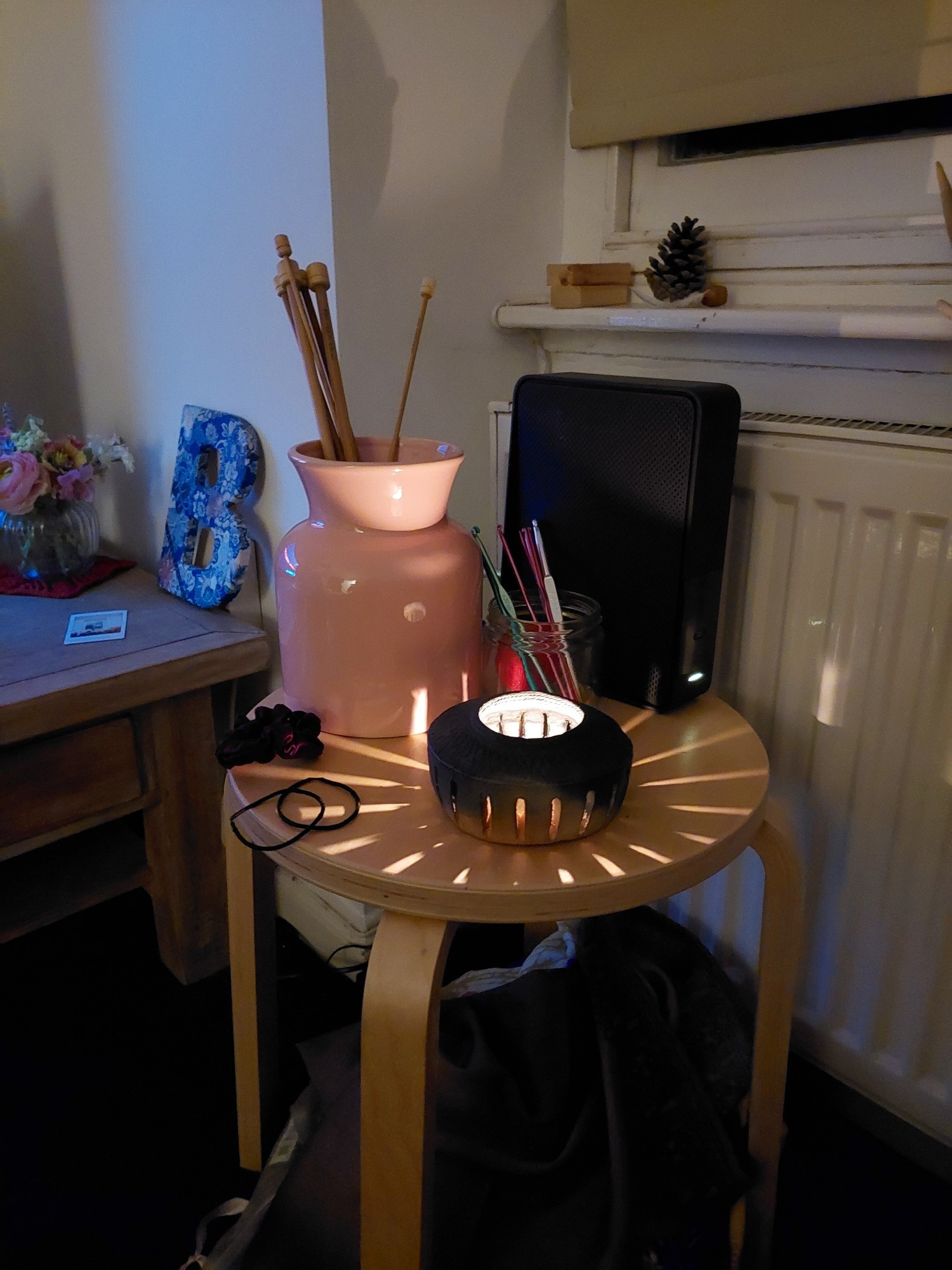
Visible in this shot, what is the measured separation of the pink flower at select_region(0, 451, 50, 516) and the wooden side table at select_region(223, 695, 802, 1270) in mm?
657

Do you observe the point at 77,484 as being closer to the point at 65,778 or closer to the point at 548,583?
the point at 65,778

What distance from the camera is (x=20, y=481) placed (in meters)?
1.16

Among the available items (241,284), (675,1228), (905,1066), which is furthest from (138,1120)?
(241,284)

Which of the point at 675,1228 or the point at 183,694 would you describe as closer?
the point at 675,1228

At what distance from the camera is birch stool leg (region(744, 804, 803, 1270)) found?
27.7 inches

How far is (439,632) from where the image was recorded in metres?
0.70

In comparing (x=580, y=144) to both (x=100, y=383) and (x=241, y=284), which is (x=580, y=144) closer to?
(x=241, y=284)

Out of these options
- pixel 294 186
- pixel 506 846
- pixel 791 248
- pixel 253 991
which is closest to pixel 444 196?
pixel 294 186

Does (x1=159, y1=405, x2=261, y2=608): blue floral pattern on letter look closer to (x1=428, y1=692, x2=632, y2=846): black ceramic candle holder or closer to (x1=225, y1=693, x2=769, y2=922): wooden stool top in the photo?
(x1=225, y1=693, x2=769, y2=922): wooden stool top

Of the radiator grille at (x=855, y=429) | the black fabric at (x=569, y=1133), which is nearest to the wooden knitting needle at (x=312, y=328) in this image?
the radiator grille at (x=855, y=429)

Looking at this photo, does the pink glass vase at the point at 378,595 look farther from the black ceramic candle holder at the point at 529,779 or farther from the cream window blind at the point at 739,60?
the cream window blind at the point at 739,60

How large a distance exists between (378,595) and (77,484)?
75cm

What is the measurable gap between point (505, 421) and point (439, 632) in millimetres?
361

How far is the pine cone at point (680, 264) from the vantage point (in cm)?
89
